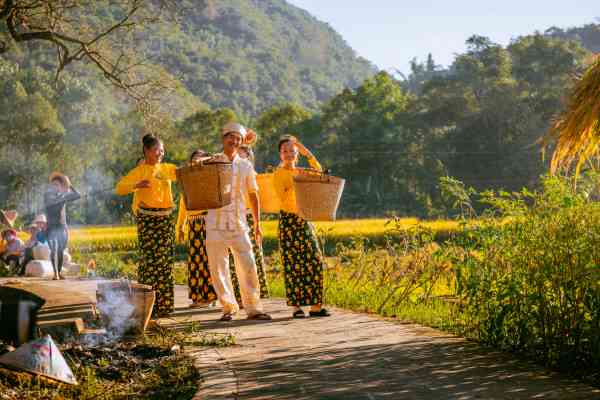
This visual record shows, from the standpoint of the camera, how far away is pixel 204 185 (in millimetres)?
7223

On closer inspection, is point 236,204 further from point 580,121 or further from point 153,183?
point 580,121

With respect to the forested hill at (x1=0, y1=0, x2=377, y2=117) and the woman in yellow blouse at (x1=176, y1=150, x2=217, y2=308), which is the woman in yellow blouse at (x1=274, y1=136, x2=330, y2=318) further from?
the forested hill at (x1=0, y1=0, x2=377, y2=117)

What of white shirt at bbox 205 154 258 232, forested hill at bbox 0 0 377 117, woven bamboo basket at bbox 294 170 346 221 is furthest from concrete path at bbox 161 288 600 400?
forested hill at bbox 0 0 377 117

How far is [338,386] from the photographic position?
4652 mm

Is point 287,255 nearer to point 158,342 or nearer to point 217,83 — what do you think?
point 158,342

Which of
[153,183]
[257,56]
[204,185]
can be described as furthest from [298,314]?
[257,56]

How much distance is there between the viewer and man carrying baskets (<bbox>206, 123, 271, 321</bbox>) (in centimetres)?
756

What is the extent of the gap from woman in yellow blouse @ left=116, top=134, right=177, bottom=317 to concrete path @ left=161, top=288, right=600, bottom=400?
1142mm

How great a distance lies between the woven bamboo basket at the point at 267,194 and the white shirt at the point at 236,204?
34cm

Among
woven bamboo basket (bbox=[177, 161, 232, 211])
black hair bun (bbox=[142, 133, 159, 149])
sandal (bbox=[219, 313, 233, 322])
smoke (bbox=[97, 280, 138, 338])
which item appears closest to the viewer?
smoke (bbox=[97, 280, 138, 338])

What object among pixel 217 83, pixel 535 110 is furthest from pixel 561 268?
pixel 217 83

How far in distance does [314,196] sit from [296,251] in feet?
1.90

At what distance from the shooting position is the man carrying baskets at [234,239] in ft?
24.8

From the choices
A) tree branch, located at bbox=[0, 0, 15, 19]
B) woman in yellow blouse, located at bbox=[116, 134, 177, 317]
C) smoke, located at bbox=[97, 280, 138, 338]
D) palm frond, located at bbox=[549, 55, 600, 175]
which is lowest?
smoke, located at bbox=[97, 280, 138, 338]
